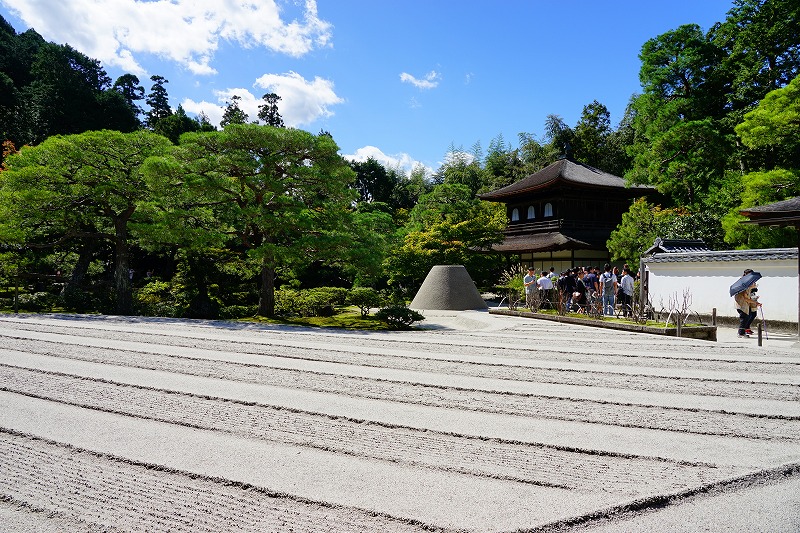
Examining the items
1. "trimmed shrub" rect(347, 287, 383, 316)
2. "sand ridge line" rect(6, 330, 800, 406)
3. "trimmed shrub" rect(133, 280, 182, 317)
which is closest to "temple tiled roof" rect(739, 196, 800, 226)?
"sand ridge line" rect(6, 330, 800, 406)

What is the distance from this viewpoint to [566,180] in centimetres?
2511

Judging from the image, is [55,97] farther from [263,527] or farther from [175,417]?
[263,527]

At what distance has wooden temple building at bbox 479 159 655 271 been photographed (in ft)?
83.2

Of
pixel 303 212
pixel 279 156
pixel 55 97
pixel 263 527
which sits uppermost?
pixel 55 97

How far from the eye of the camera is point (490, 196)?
2866cm

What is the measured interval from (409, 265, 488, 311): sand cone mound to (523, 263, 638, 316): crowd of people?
2.57 metres

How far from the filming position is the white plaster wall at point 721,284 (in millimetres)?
12414

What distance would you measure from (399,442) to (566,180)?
75.2 feet

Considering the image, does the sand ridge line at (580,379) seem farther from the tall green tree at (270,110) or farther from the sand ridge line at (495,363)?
the tall green tree at (270,110)

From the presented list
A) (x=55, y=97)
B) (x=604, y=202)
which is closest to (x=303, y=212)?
(x=604, y=202)

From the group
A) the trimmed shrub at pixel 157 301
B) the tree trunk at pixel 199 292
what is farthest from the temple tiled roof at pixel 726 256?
Result: the trimmed shrub at pixel 157 301

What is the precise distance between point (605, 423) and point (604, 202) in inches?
959

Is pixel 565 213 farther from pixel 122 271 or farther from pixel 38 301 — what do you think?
pixel 38 301

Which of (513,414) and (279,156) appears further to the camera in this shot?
(279,156)
